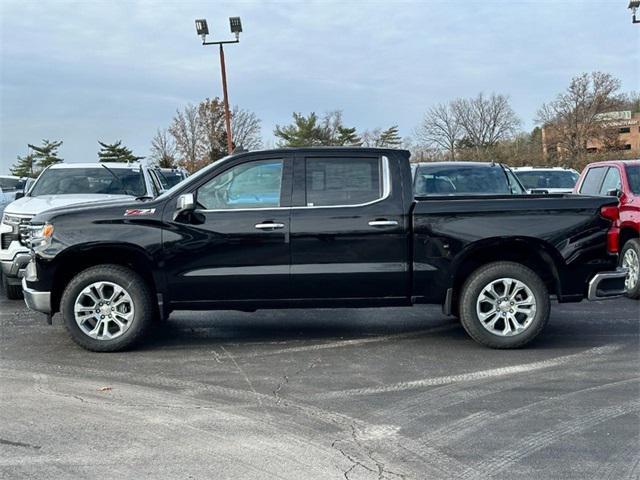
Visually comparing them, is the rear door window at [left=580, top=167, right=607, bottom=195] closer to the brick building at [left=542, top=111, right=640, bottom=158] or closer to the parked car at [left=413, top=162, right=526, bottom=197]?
the parked car at [left=413, top=162, right=526, bottom=197]

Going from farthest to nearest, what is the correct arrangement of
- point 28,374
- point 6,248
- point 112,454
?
point 6,248
point 28,374
point 112,454

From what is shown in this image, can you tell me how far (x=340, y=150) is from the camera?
693 centimetres

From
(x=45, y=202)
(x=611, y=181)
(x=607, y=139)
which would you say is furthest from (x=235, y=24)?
(x=607, y=139)

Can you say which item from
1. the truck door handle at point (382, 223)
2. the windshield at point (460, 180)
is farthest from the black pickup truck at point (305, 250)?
the windshield at point (460, 180)

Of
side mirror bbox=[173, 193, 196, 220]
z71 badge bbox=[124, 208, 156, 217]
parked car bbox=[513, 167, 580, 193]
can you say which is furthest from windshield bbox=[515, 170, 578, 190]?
z71 badge bbox=[124, 208, 156, 217]

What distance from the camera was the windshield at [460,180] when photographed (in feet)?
35.1

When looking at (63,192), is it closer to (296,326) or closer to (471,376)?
(296,326)

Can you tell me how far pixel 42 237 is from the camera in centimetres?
671

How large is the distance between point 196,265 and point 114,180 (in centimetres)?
499

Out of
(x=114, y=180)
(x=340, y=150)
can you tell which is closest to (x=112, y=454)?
(x=340, y=150)

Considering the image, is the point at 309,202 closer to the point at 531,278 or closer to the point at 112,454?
the point at 531,278

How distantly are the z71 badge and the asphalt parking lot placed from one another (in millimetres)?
1323

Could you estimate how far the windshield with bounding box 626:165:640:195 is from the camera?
959cm

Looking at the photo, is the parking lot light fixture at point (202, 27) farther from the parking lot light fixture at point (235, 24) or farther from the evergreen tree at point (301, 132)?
the evergreen tree at point (301, 132)
